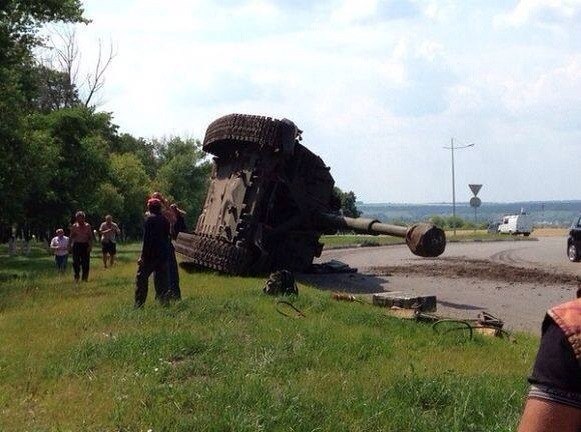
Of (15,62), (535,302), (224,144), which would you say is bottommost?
(535,302)

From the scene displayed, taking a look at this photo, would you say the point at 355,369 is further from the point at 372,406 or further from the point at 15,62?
the point at 15,62

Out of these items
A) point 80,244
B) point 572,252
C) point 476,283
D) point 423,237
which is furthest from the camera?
point 572,252

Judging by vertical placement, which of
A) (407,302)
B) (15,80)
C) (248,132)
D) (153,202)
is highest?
(15,80)

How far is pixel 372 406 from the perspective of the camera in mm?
6105

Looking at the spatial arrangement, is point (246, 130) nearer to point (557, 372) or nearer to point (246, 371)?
point (246, 371)

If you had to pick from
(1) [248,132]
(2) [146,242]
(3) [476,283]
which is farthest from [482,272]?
(2) [146,242]

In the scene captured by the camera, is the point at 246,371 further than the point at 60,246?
No

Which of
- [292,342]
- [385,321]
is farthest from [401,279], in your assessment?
[292,342]

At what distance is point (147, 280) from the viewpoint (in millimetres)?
11758

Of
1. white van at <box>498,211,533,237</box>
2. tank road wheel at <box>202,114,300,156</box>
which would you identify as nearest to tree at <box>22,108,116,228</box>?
tank road wheel at <box>202,114,300,156</box>

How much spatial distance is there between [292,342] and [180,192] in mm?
70400

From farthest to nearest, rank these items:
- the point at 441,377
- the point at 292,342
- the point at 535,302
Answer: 1. the point at 535,302
2. the point at 292,342
3. the point at 441,377

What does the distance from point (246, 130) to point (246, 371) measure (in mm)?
12034

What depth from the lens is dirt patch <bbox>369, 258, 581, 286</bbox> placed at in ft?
62.6
